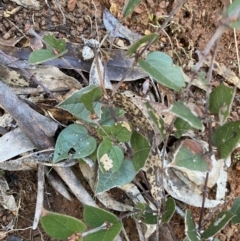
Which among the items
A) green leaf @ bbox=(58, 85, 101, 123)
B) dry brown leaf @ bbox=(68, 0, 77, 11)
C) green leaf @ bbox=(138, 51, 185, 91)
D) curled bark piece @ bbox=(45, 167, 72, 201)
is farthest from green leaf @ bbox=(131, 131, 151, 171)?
dry brown leaf @ bbox=(68, 0, 77, 11)

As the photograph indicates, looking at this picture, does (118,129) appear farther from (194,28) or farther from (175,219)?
(194,28)

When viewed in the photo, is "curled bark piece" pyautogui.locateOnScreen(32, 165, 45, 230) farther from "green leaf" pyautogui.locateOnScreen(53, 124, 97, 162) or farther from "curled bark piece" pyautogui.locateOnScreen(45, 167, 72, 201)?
"green leaf" pyautogui.locateOnScreen(53, 124, 97, 162)

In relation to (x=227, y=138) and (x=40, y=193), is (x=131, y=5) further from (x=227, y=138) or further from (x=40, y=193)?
(x=40, y=193)

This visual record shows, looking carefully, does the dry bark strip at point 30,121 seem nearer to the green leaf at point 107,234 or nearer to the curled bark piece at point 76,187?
the curled bark piece at point 76,187

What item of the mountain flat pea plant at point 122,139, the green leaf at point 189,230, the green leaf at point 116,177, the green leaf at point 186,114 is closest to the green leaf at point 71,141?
the mountain flat pea plant at point 122,139

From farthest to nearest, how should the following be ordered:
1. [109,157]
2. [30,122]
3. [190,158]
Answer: [30,122], [109,157], [190,158]

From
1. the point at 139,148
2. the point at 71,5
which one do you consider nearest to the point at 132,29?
the point at 71,5
